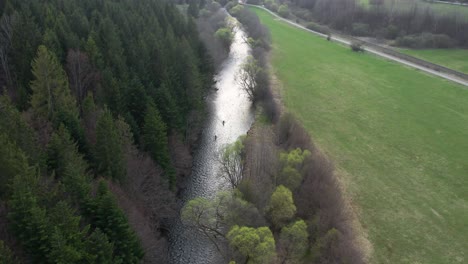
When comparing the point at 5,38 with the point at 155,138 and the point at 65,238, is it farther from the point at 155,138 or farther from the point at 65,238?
the point at 65,238

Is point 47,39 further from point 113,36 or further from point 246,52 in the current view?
point 246,52

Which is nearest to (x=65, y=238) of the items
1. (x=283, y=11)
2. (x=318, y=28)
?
(x=318, y=28)

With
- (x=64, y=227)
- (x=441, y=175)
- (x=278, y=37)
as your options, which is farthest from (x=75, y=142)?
(x=278, y=37)

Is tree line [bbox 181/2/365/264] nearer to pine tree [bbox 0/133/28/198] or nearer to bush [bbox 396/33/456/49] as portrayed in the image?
pine tree [bbox 0/133/28/198]

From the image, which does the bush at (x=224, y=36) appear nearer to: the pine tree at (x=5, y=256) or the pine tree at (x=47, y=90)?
the pine tree at (x=47, y=90)

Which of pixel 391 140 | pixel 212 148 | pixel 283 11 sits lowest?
pixel 391 140

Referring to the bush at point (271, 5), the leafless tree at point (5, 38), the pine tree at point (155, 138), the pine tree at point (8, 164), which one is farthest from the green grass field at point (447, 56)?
the pine tree at point (8, 164)

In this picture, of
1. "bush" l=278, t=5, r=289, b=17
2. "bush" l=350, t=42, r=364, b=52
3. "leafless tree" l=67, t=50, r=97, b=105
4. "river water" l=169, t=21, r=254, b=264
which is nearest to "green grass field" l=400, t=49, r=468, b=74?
"bush" l=350, t=42, r=364, b=52
